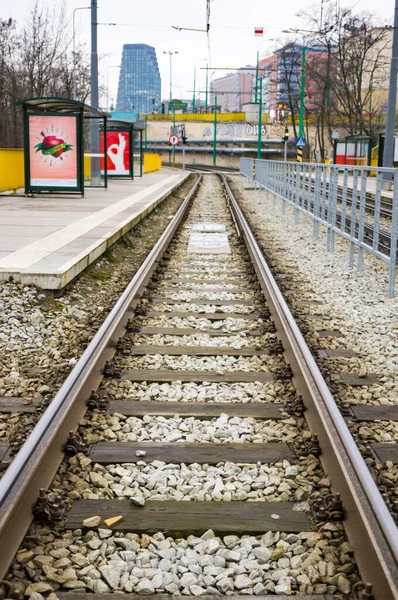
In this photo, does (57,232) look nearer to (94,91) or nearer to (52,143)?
(52,143)

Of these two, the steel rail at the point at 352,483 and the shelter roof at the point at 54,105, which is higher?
the shelter roof at the point at 54,105

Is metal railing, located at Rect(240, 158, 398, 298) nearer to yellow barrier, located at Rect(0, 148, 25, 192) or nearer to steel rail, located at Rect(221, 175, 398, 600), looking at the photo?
steel rail, located at Rect(221, 175, 398, 600)

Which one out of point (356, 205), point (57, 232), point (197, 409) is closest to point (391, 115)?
point (356, 205)

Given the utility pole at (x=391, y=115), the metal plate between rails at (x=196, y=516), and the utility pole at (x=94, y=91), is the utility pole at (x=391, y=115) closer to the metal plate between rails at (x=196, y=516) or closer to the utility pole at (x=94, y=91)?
the utility pole at (x=94, y=91)

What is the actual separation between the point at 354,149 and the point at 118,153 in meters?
11.6

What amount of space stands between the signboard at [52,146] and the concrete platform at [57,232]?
735 mm

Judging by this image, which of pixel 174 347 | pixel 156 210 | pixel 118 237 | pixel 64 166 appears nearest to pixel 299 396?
pixel 174 347

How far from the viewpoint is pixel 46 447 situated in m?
3.84

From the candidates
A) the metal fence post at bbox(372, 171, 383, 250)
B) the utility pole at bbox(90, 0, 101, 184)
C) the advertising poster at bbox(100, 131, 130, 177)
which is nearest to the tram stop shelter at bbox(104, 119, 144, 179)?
the advertising poster at bbox(100, 131, 130, 177)

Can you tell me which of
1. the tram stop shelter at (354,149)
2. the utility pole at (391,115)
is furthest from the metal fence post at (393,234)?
the tram stop shelter at (354,149)

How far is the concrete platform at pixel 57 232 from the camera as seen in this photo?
8.16m

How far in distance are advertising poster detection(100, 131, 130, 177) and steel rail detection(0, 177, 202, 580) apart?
2187 centimetres

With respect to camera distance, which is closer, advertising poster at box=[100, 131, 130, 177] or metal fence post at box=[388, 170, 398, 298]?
metal fence post at box=[388, 170, 398, 298]

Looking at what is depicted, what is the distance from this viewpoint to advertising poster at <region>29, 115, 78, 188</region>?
17328 mm
